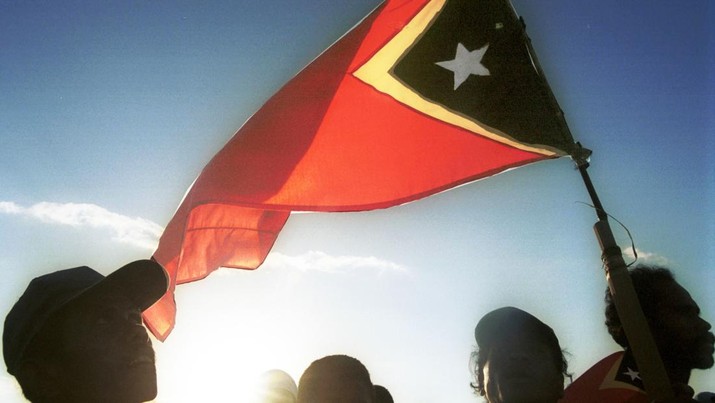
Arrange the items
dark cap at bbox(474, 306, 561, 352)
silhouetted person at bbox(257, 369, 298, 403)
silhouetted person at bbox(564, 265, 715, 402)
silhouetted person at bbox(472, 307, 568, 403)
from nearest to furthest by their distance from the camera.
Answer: silhouetted person at bbox(472, 307, 568, 403)
dark cap at bbox(474, 306, 561, 352)
silhouetted person at bbox(564, 265, 715, 402)
silhouetted person at bbox(257, 369, 298, 403)

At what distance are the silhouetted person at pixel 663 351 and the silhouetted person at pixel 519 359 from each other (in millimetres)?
618

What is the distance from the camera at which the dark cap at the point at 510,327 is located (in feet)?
10.1

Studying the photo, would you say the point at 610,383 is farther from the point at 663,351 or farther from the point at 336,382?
the point at 336,382

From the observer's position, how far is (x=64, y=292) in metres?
1.73

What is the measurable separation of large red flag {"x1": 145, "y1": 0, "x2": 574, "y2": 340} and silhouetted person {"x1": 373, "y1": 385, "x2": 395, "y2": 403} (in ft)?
5.77

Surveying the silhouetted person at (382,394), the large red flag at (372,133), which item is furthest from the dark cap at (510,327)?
the silhouetted person at (382,394)

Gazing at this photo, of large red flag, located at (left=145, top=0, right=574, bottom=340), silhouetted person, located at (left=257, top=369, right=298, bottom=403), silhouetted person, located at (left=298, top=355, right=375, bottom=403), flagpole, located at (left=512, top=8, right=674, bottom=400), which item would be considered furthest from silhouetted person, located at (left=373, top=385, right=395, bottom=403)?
flagpole, located at (left=512, top=8, right=674, bottom=400)

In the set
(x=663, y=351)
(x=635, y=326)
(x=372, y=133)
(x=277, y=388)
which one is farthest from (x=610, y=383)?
(x=277, y=388)

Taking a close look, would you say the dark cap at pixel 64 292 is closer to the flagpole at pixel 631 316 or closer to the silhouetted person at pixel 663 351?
the flagpole at pixel 631 316

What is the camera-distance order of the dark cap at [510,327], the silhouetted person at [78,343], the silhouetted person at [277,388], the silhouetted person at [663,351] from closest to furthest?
the silhouetted person at [78,343] < the dark cap at [510,327] < the silhouetted person at [663,351] < the silhouetted person at [277,388]

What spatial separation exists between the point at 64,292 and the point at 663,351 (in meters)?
3.96

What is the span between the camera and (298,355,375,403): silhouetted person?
3484 mm

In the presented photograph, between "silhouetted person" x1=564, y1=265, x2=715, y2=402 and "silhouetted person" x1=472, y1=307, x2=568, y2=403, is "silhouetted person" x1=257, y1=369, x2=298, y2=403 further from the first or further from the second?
"silhouetted person" x1=564, y1=265, x2=715, y2=402

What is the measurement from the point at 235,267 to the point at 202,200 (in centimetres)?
84
